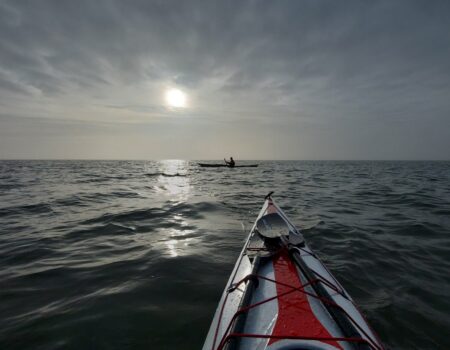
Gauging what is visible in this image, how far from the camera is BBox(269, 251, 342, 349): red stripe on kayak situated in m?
2.43

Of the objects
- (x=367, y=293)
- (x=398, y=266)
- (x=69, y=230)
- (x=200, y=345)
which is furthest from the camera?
(x=69, y=230)

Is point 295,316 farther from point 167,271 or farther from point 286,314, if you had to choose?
point 167,271

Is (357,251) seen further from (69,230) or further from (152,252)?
(69,230)

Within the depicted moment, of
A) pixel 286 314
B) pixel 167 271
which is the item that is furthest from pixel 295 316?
pixel 167 271

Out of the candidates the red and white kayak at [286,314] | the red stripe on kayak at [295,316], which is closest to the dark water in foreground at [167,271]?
the red and white kayak at [286,314]

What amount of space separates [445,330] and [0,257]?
8.87m

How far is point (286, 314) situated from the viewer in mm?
2713

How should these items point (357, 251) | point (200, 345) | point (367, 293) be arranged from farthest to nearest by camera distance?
point (357, 251), point (367, 293), point (200, 345)

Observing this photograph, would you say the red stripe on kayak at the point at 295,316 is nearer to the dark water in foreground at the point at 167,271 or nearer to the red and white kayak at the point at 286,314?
the red and white kayak at the point at 286,314

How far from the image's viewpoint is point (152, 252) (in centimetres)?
657

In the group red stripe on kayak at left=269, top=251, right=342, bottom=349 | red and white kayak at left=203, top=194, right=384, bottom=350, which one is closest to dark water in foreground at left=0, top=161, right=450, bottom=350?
red and white kayak at left=203, top=194, right=384, bottom=350

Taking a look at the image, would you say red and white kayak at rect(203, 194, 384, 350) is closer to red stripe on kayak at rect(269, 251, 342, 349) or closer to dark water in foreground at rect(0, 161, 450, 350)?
red stripe on kayak at rect(269, 251, 342, 349)

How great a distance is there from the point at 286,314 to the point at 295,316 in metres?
0.09

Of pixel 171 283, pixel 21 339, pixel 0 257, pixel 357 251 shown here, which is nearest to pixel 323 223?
pixel 357 251
